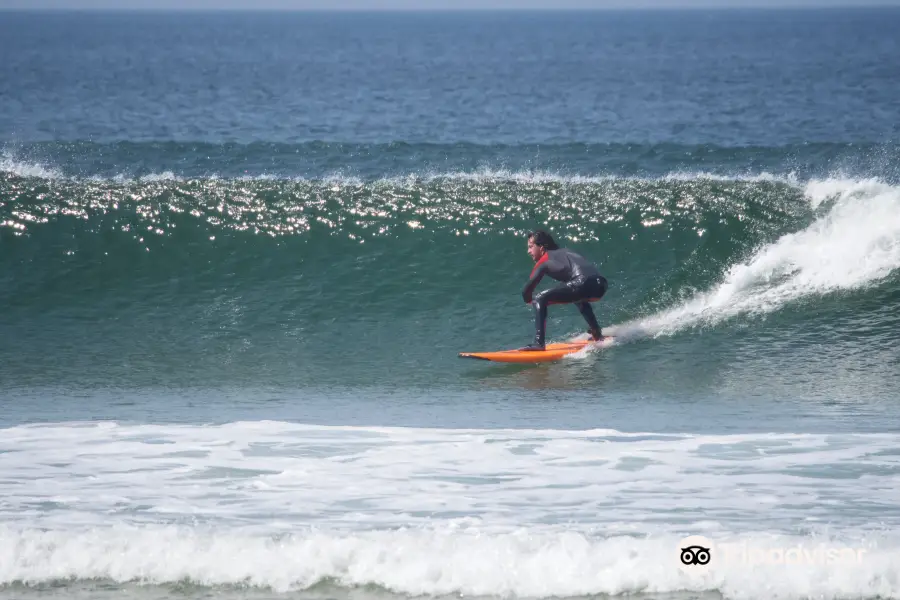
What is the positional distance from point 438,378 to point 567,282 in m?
1.58

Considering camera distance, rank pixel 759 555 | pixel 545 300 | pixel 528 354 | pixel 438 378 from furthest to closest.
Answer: pixel 545 300 < pixel 528 354 < pixel 438 378 < pixel 759 555

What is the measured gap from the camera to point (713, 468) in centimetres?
702

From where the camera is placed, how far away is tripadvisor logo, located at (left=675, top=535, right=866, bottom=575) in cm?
560

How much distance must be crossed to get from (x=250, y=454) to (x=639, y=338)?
4544 millimetres

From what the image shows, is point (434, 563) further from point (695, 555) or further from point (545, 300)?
point (545, 300)

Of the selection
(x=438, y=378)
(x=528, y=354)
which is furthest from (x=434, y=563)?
(x=528, y=354)

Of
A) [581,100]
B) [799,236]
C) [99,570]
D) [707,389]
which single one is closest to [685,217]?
[799,236]

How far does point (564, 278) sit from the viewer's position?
10211mm

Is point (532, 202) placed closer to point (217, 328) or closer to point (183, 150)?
point (217, 328)

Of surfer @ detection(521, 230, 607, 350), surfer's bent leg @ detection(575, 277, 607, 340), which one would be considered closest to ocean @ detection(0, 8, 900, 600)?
surfer's bent leg @ detection(575, 277, 607, 340)

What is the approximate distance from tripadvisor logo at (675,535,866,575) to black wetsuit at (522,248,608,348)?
4.42m

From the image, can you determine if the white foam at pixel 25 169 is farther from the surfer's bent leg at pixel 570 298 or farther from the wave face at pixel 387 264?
the surfer's bent leg at pixel 570 298

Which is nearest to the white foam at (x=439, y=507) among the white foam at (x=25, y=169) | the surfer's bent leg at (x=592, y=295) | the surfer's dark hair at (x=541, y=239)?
the surfer's bent leg at (x=592, y=295)

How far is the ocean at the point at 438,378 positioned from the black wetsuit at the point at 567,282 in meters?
0.57
